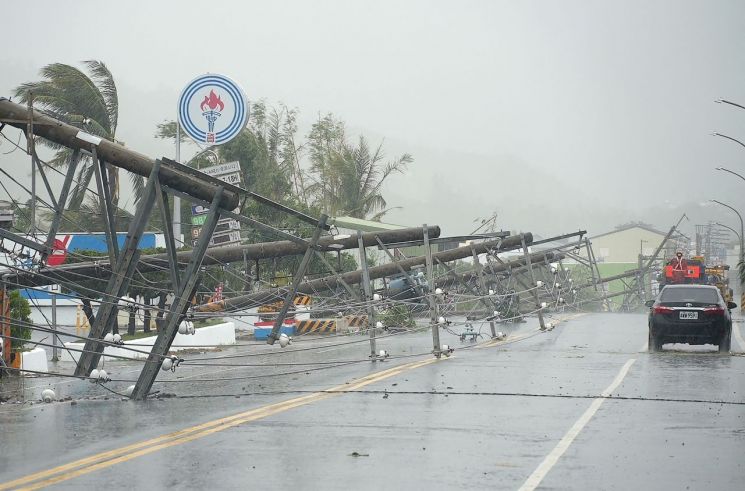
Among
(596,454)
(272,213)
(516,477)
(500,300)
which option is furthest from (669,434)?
(272,213)

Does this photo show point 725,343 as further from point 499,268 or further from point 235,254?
point 499,268

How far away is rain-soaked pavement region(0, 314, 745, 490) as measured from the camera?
939 centimetres

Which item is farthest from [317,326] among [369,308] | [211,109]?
[369,308]

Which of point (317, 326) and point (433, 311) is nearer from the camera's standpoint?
point (433, 311)

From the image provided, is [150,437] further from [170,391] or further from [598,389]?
[598,389]

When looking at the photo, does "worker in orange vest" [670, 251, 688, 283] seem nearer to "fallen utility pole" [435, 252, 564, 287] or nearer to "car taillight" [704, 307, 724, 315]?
"fallen utility pole" [435, 252, 564, 287]

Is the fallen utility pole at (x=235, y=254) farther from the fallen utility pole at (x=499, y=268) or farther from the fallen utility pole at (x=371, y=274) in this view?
the fallen utility pole at (x=499, y=268)

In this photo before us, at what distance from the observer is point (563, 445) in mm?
11094

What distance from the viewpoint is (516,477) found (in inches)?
366

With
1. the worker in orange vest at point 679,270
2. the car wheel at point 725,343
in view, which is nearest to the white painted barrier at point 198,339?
the car wheel at point 725,343

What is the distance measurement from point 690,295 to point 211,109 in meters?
15.4

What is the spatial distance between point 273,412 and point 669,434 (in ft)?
16.2

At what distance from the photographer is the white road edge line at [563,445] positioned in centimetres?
909

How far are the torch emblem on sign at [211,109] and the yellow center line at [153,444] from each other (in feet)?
57.5
